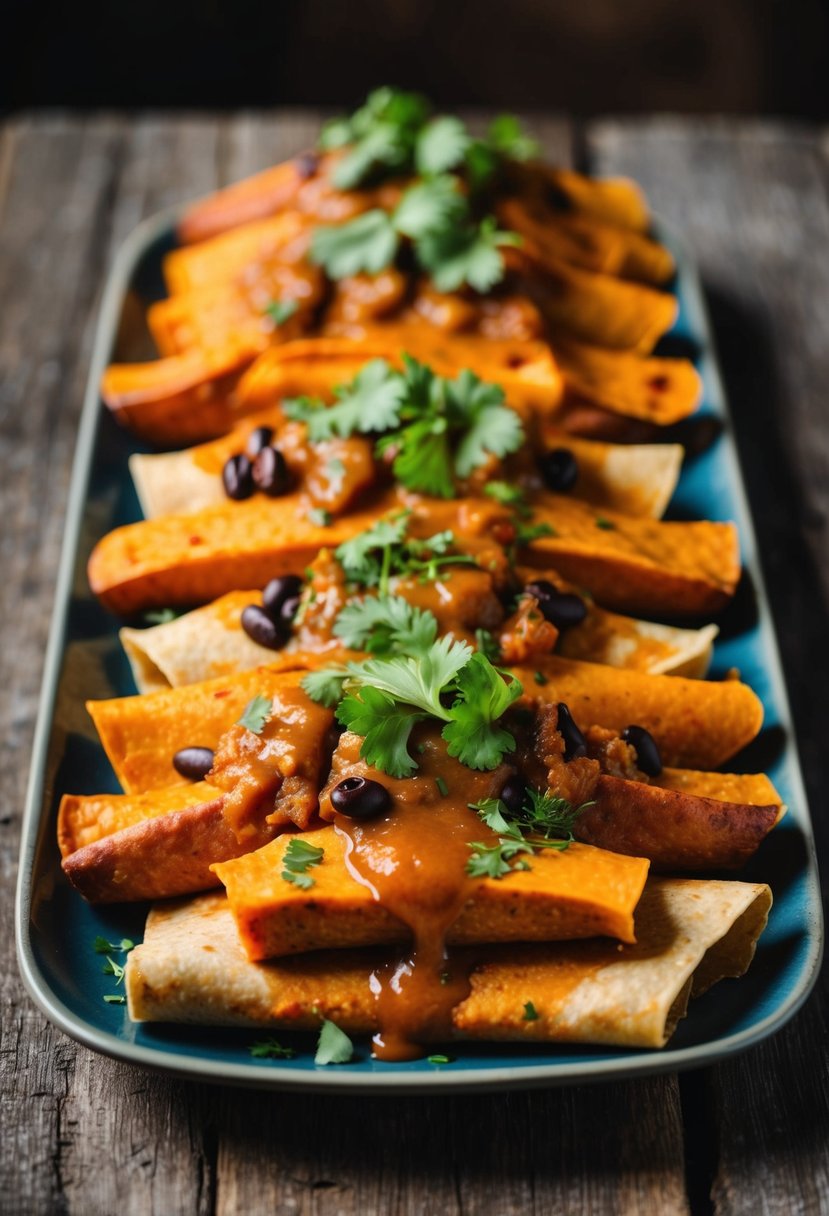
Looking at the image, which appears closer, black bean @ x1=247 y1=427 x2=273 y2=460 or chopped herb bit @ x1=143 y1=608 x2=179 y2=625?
chopped herb bit @ x1=143 y1=608 x2=179 y2=625

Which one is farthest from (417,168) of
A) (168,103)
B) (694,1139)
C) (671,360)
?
(168,103)

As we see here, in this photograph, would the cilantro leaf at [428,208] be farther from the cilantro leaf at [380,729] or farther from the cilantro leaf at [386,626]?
the cilantro leaf at [380,729]

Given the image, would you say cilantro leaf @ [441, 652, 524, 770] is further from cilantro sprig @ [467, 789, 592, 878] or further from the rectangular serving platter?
the rectangular serving platter

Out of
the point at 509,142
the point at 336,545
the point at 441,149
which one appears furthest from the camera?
the point at 509,142

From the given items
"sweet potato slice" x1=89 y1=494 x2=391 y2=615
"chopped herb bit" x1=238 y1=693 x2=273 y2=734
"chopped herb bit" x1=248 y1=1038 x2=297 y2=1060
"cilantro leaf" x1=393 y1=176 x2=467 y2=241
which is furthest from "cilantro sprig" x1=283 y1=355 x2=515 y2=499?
"chopped herb bit" x1=248 y1=1038 x2=297 y2=1060

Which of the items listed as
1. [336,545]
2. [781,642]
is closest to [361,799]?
[336,545]

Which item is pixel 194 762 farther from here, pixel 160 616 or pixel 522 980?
pixel 522 980
